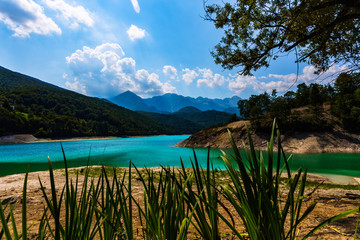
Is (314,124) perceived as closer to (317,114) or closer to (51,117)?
(317,114)

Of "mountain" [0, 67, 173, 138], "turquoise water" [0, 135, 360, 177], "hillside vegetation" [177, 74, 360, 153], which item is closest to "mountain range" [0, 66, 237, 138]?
"mountain" [0, 67, 173, 138]

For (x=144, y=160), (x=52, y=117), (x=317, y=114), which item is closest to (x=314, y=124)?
(x=317, y=114)

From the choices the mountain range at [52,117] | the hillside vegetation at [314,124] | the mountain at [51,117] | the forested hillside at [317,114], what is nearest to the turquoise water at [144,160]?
the hillside vegetation at [314,124]

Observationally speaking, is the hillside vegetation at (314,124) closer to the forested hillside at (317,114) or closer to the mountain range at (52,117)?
the forested hillside at (317,114)

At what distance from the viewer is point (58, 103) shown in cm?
10569

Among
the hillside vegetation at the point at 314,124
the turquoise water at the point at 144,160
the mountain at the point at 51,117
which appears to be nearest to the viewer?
the turquoise water at the point at 144,160

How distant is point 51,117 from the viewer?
83.8 m

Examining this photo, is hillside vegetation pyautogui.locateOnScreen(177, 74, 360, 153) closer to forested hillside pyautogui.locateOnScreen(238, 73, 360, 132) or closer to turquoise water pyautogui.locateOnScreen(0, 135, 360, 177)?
forested hillside pyautogui.locateOnScreen(238, 73, 360, 132)

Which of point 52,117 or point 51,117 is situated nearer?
point 51,117

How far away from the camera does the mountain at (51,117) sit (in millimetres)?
65750

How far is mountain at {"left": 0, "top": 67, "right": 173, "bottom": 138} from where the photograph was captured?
216 ft

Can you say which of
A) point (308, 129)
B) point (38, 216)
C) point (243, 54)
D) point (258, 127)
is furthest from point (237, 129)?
point (38, 216)

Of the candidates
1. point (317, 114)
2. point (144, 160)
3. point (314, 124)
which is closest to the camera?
point (144, 160)

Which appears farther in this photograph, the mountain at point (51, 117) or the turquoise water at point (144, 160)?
the mountain at point (51, 117)
